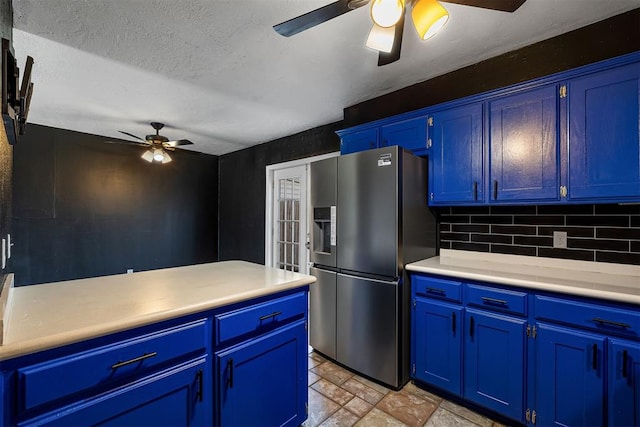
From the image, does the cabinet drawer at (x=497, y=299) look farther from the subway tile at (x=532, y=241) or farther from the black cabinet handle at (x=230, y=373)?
the black cabinet handle at (x=230, y=373)

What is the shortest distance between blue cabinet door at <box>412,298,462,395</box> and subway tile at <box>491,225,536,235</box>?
79cm

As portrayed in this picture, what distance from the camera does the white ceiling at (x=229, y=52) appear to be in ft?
5.39

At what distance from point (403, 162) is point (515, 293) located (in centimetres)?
112

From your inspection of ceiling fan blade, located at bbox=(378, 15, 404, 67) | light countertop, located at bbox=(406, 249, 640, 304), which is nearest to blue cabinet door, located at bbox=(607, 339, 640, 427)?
light countertop, located at bbox=(406, 249, 640, 304)

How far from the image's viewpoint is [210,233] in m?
5.36

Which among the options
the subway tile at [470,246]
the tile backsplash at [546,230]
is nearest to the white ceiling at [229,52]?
the tile backsplash at [546,230]

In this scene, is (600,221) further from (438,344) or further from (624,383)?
(438,344)

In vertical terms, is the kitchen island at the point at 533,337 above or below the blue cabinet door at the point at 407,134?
below

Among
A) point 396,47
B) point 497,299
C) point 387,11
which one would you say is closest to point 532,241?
point 497,299

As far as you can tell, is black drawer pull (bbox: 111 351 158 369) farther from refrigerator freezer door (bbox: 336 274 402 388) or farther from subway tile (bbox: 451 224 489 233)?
subway tile (bbox: 451 224 489 233)

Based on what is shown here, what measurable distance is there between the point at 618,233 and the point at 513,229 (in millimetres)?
571

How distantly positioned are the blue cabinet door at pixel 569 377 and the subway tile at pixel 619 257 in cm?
67

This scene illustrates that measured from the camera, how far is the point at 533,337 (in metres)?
1.68

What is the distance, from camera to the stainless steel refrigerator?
7.02ft
